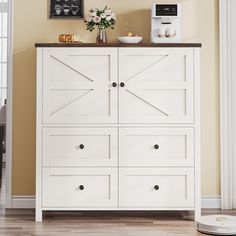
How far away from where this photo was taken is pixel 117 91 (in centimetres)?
395

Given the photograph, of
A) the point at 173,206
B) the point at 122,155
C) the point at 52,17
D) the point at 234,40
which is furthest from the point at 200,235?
the point at 52,17

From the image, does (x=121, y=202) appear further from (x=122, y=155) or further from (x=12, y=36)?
(x=12, y=36)

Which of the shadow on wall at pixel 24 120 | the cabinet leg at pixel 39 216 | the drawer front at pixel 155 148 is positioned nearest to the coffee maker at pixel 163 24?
the drawer front at pixel 155 148

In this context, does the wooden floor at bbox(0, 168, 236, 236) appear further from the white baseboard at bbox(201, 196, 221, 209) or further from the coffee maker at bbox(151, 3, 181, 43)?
the coffee maker at bbox(151, 3, 181, 43)

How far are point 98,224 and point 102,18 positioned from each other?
1.59m

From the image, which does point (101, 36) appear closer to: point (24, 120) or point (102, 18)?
point (102, 18)

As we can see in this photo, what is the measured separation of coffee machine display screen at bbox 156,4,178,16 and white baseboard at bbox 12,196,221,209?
154 centimetres

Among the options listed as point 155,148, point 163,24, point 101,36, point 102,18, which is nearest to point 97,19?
point 102,18

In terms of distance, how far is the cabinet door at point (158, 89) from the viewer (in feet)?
12.9

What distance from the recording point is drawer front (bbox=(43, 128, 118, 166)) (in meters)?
3.94

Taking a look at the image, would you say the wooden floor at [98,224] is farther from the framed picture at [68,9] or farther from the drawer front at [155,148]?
the framed picture at [68,9]

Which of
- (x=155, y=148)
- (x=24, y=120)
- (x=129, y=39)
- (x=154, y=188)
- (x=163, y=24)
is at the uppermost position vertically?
(x=163, y=24)

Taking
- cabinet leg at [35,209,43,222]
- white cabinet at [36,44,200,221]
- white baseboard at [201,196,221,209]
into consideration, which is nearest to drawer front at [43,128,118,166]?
white cabinet at [36,44,200,221]

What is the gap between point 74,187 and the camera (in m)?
3.95
